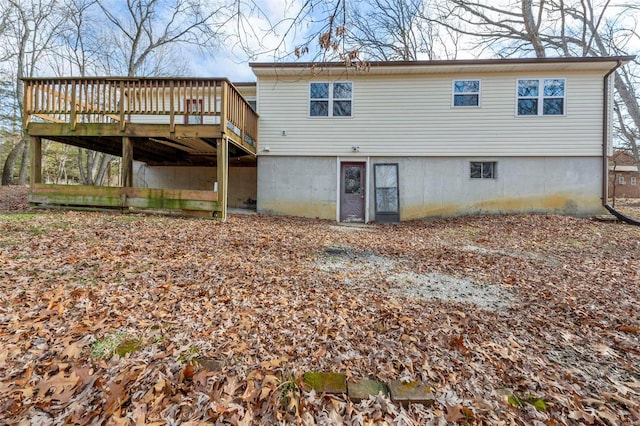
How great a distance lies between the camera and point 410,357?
2.23 metres

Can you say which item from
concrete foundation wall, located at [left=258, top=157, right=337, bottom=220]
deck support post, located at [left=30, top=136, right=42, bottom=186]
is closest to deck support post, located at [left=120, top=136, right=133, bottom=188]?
deck support post, located at [left=30, top=136, right=42, bottom=186]

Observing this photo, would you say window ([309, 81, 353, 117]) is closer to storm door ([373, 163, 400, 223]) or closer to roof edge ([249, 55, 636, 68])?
roof edge ([249, 55, 636, 68])

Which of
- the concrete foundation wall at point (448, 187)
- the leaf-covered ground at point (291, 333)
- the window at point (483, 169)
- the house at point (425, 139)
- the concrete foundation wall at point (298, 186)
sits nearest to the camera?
the leaf-covered ground at point (291, 333)

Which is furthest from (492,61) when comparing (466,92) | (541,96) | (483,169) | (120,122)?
(120,122)

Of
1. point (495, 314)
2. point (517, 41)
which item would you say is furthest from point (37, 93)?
point (517, 41)

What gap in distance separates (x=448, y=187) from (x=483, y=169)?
4.20ft

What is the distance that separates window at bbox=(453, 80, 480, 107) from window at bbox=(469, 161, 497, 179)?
6.29 ft

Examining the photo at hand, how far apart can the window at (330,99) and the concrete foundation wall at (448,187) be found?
155 centimetres

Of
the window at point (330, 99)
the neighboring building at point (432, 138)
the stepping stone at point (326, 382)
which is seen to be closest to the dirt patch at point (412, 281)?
the stepping stone at point (326, 382)

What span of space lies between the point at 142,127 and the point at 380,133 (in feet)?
22.6

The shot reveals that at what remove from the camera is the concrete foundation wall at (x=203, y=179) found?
38.4 feet

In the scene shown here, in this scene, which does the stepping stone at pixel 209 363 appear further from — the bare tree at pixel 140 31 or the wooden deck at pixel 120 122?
the bare tree at pixel 140 31

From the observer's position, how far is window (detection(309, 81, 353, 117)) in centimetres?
988

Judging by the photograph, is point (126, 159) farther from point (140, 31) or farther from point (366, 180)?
point (140, 31)
